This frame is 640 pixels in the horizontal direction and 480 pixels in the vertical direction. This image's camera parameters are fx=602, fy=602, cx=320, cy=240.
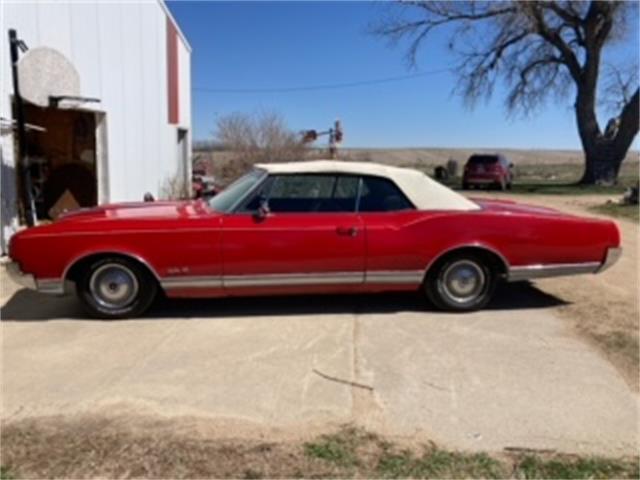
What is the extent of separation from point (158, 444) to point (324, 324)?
7.55 ft

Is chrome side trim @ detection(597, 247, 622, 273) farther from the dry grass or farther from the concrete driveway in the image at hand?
the dry grass

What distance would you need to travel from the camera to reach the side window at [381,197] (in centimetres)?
557

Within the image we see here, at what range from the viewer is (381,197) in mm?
5605

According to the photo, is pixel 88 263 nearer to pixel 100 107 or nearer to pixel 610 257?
pixel 610 257

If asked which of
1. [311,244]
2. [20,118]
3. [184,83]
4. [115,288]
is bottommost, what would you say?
[115,288]

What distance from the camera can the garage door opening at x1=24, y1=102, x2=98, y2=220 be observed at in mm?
11453

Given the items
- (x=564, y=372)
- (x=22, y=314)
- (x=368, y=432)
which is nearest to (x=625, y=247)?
(x=564, y=372)

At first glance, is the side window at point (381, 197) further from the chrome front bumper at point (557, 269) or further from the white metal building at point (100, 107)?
the white metal building at point (100, 107)

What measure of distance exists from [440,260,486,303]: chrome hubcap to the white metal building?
570cm

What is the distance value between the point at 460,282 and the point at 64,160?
906 cm

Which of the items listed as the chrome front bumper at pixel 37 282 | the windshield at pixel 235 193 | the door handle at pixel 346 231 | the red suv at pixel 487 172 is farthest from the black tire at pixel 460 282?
the red suv at pixel 487 172

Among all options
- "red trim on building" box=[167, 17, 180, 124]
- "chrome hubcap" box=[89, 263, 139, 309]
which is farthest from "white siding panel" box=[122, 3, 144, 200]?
"chrome hubcap" box=[89, 263, 139, 309]

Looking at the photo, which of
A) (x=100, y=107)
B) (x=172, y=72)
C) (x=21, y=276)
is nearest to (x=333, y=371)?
(x=21, y=276)

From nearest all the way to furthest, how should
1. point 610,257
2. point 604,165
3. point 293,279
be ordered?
point 293,279 → point 610,257 → point 604,165
